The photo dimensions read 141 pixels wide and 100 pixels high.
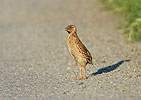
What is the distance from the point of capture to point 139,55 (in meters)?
9.96

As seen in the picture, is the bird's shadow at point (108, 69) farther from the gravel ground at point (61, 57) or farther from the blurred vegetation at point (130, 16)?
the blurred vegetation at point (130, 16)

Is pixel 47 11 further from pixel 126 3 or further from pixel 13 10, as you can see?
pixel 126 3

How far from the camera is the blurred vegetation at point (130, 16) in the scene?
1252cm

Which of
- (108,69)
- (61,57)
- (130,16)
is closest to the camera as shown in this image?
(108,69)

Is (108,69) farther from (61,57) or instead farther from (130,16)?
(130,16)

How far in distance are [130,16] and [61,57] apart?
487 centimetres

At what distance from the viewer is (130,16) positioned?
14633mm

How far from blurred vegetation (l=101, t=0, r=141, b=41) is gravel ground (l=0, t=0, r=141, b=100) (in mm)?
388

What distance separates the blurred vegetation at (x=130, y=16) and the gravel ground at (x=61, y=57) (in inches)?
15.3

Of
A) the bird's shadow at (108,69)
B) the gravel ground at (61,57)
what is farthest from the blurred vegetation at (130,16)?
the bird's shadow at (108,69)

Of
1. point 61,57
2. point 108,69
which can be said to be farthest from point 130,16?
point 108,69

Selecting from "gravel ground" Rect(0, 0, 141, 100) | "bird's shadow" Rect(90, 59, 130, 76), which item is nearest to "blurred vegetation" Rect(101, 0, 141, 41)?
"gravel ground" Rect(0, 0, 141, 100)

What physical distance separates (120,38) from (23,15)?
356 inches

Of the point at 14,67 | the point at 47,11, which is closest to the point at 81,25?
the point at 47,11
